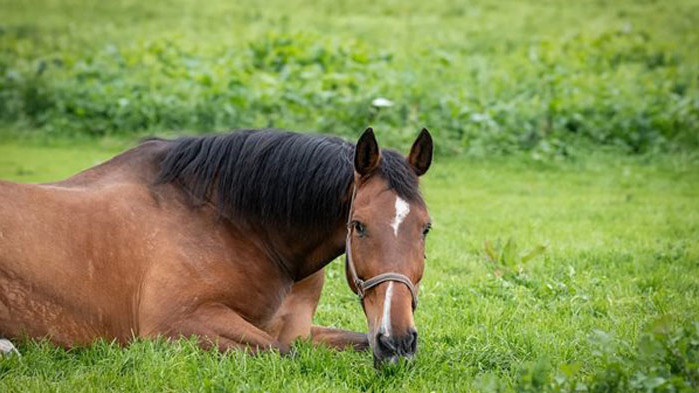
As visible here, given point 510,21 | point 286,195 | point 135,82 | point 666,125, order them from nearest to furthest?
point 286,195 → point 666,125 → point 135,82 → point 510,21

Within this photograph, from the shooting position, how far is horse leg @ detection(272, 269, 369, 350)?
513cm

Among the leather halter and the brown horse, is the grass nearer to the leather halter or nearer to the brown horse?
the brown horse

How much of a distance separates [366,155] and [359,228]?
0.40 metres

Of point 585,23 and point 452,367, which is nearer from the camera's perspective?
point 452,367

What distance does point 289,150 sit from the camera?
509 centimetres

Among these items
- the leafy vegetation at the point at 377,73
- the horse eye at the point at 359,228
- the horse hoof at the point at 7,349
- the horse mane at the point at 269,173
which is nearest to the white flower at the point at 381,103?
the leafy vegetation at the point at 377,73

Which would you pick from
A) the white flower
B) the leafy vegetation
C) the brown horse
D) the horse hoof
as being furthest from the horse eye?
the white flower

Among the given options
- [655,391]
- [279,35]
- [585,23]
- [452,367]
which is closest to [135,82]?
[279,35]

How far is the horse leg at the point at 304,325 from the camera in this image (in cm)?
513

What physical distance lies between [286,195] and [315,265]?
49 centimetres

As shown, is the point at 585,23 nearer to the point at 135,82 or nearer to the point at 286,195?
the point at 135,82

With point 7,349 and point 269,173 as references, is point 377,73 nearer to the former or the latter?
point 269,173

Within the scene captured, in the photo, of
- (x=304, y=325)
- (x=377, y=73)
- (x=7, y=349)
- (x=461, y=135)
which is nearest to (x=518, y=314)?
(x=304, y=325)

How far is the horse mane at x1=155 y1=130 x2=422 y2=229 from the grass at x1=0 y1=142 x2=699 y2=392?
2.77 ft
